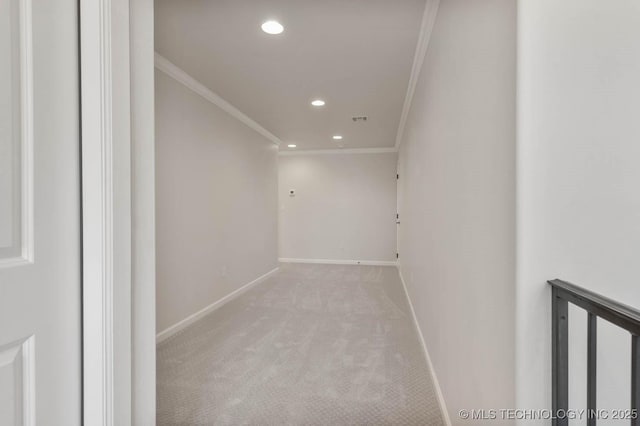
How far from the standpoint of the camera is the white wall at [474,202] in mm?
964

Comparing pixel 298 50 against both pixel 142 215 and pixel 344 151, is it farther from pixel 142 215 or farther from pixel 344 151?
pixel 344 151

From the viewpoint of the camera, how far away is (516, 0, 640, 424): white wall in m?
0.88

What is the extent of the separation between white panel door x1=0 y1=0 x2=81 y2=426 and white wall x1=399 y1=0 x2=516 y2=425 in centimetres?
132

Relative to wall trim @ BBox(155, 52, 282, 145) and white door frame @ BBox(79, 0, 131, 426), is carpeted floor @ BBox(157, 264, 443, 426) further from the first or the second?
wall trim @ BBox(155, 52, 282, 145)

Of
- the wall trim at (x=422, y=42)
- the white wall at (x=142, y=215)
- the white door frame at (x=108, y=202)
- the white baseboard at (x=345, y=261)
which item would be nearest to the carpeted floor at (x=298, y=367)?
the white wall at (x=142, y=215)

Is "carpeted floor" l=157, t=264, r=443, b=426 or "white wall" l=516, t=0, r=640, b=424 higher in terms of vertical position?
"white wall" l=516, t=0, r=640, b=424

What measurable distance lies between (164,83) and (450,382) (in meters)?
3.20

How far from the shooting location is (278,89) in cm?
342

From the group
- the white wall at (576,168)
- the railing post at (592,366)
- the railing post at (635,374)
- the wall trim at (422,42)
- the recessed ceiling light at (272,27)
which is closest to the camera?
the railing post at (635,374)

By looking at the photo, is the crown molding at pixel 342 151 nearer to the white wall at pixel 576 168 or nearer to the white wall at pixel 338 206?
the white wall at pixel 338 206

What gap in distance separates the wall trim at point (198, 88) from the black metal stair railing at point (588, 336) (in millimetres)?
3131

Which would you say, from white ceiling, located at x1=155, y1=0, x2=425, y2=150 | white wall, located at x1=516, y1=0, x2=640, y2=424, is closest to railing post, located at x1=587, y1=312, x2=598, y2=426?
white wall, located at x1=516, y1=0, x2=640, y2=424

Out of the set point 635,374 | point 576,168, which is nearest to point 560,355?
point 635,374

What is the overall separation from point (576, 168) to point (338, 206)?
6.08m
